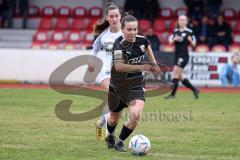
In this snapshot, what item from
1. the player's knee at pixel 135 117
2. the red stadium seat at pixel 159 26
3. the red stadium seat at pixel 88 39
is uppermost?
Answer: the player's knee at pixel 135 117

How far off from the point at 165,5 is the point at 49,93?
11013 mm

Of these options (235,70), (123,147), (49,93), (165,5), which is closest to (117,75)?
(123,147)

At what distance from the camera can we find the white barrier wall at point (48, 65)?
25.1 metres

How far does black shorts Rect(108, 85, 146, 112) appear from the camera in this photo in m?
10.5

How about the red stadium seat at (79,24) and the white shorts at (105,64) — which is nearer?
the white shorts at (105,64)

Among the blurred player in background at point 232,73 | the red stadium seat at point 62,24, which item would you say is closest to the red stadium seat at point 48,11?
the red stadium seat at point 62,24

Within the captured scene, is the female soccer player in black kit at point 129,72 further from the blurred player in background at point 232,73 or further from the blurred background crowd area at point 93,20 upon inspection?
the blurred background crowd area at point 93,20

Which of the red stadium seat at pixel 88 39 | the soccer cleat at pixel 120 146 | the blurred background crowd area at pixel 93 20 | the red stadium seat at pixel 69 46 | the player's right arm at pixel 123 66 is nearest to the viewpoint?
the player's right arm at pixel 123 66

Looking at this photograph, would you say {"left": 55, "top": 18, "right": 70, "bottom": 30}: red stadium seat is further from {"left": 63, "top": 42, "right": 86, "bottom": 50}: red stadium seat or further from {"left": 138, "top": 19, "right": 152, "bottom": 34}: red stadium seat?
{"left": 138, "top": 19, "right": 152, "bottom": 34}: red stadium seat

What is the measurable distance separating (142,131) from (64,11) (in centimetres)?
1940

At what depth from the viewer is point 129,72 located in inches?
411

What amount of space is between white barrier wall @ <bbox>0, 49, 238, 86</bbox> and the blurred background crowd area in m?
1.10

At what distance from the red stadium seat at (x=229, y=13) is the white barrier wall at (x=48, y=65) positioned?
5.64 metres

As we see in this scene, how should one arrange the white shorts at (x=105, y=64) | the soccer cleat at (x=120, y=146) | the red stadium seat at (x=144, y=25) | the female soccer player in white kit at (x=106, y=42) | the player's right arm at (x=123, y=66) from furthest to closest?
the red stadium seat at (x=144, y=25)
the white shorts at (x=105, y=64)
the female soccer player in white kit at (x=106, y=42)
the soccer cleat at (x=120, y=146)
the player's right arm at (x=123, y=66)
